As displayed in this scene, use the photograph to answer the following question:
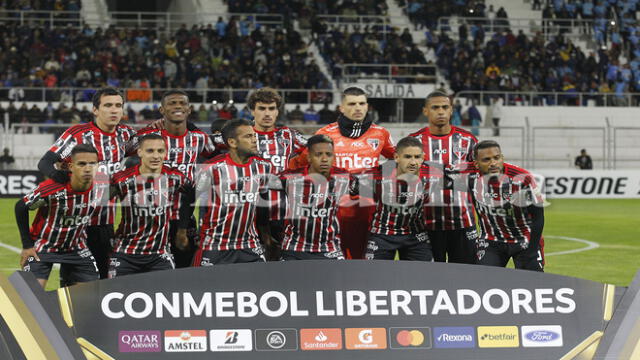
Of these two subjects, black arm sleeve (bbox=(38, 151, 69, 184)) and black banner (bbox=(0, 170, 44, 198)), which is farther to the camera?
black banner (bbox=(0, 170, 44, 198))

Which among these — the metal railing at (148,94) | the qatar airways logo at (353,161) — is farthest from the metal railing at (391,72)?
the qatar airways logo at (353,161)

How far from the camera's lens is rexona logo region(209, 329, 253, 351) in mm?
2611

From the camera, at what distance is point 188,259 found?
6.49m

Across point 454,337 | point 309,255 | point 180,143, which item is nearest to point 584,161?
point 180,143

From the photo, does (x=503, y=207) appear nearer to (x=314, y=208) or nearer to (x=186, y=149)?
(x=314, y=208)

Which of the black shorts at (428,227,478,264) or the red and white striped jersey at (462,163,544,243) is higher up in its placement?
the red and white striped jersey at (462,163,544,243)

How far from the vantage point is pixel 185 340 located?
2.62 meters

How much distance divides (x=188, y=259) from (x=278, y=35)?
23767mm

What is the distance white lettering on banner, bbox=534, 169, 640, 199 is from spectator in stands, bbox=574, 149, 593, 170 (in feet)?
2.51

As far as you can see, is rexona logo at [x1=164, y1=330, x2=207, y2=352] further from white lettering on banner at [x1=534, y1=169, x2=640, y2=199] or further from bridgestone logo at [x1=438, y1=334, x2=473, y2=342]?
white lettering on banner at [x1=534, y1=169, x2=640, y2=199]

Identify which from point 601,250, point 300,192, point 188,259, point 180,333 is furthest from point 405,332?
point 601,250

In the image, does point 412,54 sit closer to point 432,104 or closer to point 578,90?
point 578,90

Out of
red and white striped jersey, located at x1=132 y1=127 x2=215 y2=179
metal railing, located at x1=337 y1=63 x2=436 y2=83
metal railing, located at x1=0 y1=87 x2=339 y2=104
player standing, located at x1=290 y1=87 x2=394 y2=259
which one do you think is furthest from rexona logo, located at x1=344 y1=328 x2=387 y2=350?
metal railing, located at x1=337 y1=63 x2=436 y2=83

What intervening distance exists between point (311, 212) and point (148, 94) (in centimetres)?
2059
